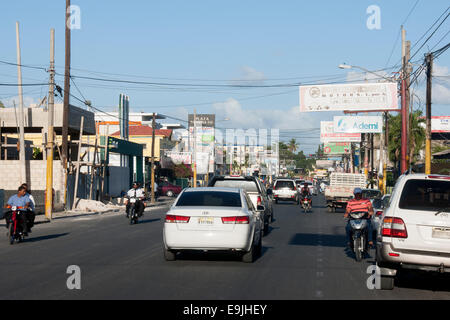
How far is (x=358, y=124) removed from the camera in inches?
2415

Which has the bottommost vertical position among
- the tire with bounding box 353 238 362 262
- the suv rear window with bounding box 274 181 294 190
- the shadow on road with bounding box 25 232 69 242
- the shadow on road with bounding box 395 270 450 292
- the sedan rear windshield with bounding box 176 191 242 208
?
the shadow on road with bounding box 25 232 69 242

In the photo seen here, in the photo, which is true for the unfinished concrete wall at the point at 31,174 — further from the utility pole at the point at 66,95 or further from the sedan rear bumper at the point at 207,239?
the sedan rear bumper at the point at 207,239

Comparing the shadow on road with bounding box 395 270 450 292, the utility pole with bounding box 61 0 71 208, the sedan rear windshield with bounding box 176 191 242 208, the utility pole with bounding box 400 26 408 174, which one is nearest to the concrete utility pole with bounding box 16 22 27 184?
the utility pole with bounding box 61 0 71 208

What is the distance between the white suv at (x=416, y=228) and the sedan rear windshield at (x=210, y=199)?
176 inches

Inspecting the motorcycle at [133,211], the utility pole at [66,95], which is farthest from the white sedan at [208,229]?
the utility pole at [66,95]

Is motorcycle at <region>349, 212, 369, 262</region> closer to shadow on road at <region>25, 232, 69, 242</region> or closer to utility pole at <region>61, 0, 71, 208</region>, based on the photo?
shadow on road at <region>25, 232, 69, 242</region>

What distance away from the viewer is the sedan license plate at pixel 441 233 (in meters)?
10.2

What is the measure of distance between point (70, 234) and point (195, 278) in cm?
1200

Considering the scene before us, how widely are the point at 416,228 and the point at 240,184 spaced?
43.6 feet

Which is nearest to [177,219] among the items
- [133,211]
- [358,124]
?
[133,211]

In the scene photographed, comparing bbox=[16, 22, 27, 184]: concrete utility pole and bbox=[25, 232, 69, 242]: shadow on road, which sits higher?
bbox=[16, 22, 27, 184]: concrete utility pole

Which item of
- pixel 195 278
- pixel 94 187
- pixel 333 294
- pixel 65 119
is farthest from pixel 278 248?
pixel 94 187

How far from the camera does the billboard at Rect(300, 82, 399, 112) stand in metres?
44.9
